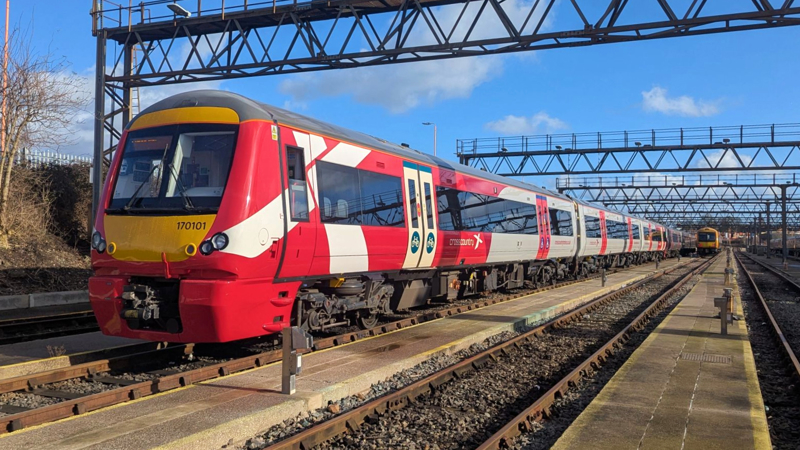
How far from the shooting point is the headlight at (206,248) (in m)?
6.64

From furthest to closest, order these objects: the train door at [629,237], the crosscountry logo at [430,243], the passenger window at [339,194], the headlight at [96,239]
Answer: the train door at [629,237]
the crosscountry logo at [430,243]
the passenger window at [339,194]
the headlight at [96,239]

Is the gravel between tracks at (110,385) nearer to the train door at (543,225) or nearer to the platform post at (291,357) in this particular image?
the platform post at (291,357)

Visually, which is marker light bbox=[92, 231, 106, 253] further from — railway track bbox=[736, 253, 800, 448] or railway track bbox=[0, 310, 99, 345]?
railway track bbox=[736, 253, 800, 448]

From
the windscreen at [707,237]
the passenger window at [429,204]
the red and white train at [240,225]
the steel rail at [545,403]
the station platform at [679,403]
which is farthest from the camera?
the windscreen at [707,237]

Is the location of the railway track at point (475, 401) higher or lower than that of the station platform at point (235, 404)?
lower

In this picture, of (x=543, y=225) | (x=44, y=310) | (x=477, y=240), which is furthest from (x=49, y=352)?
(x=543, y=225)

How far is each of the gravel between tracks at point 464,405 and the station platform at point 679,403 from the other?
92cm

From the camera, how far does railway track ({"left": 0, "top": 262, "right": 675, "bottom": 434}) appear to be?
5461mm

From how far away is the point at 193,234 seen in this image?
674 cm

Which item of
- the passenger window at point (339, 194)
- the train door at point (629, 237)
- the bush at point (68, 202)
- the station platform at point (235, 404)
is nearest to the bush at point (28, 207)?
the bush at point (68, 202)

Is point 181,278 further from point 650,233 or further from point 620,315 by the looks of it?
point 650,233

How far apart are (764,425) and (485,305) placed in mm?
9193

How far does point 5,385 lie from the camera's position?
6.31 m

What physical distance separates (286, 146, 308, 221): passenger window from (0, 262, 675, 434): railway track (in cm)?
193
